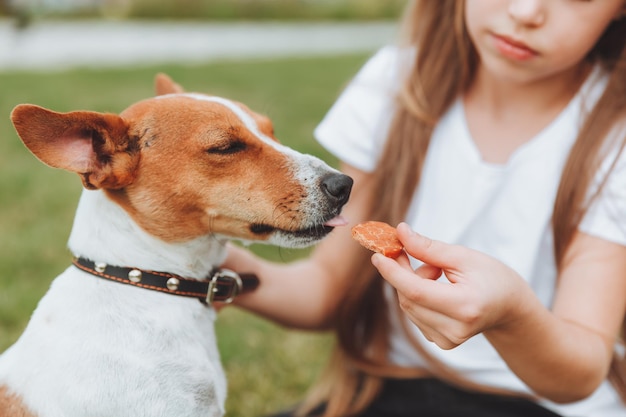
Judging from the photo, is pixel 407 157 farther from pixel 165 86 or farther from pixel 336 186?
pixel 165 86

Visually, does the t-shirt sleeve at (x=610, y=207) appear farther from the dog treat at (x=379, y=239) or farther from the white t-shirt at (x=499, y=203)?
the dog treat at (x=379, y=239)

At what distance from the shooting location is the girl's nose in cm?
196

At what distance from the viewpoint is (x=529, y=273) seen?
234cm

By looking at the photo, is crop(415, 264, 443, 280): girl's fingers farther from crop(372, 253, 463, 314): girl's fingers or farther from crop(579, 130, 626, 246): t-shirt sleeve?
crop(579, 130, 626, 246): t-shirt sleeve

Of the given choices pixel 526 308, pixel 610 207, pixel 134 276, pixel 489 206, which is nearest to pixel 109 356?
pixel 134 276

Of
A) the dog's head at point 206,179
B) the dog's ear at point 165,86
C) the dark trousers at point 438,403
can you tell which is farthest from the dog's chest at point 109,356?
the dark trousers at point 438,403

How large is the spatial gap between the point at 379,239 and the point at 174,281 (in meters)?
0.53

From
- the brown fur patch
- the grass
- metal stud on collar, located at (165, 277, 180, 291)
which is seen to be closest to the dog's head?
metal stud on collar, located at (165, 277, 180, 291)

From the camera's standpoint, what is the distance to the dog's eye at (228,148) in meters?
1.92

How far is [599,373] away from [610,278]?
281 mm

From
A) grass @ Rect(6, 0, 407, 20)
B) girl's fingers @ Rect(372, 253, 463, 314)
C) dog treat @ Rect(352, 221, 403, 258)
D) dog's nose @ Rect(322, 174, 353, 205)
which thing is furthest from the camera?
grass @ Rect(6, 0, 407, 20)

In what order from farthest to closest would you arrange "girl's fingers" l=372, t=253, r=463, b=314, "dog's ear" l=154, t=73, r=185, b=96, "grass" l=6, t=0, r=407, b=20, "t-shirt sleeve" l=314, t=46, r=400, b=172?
1. "grass" l=6, t=0, r=407, b=20
2. "t-shirt sleeve" l=314, t=46, r=400, b=172
3. "dog's ear" l=154, t=73, r=185, b=96
4. "girl's fingers" l=372, t=253, r=463, b=314

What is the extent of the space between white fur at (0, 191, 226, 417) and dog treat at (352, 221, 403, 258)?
47cm

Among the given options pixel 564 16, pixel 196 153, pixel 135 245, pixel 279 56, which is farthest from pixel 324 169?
pixel 279 56
